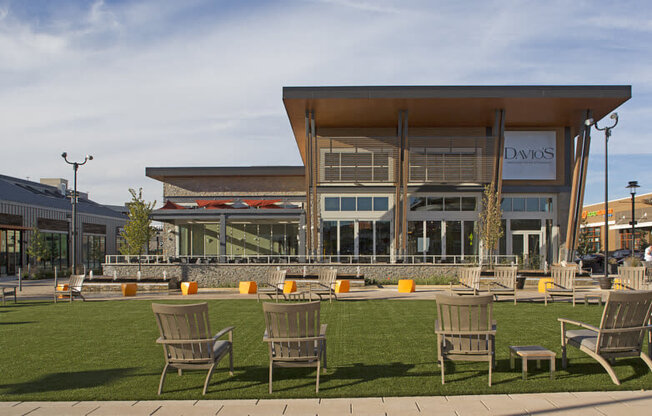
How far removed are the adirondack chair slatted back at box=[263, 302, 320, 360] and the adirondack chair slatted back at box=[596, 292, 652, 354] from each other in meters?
3.36

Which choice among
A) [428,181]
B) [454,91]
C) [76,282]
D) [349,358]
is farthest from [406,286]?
[349,358]

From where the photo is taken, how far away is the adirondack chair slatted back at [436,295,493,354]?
6.36m

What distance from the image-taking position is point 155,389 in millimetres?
6305

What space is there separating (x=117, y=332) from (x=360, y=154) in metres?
19.5

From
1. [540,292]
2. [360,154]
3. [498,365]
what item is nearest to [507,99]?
[360,154]

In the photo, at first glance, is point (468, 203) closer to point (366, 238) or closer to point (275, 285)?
point (366, 238)

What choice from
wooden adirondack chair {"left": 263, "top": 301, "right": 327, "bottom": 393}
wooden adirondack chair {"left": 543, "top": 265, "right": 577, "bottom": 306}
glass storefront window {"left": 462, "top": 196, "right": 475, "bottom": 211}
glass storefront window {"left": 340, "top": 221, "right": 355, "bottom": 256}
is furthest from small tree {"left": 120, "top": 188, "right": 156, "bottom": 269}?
wooden adirondack chair {"left": 263, "top": 301, "right": 327, "bottom": 393}

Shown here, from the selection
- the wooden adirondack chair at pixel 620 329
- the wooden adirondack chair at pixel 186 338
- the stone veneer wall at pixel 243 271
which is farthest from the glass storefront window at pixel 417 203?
the wooden adirondack chair at pixel 186 338

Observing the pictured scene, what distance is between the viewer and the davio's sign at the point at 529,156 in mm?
29297

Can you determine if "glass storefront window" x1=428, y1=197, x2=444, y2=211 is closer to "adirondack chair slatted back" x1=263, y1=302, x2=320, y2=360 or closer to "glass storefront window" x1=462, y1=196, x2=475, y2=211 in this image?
"glass storefront window" x1=462, y1=196, x2=475, y2=211

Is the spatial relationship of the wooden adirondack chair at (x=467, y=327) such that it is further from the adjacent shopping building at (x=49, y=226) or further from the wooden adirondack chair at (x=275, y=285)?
the adjacent shopping building at (x=49, y=226)

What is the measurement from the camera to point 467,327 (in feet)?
21.2

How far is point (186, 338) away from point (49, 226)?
3805cm

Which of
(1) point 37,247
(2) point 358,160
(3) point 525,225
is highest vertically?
(2) point 358,160
